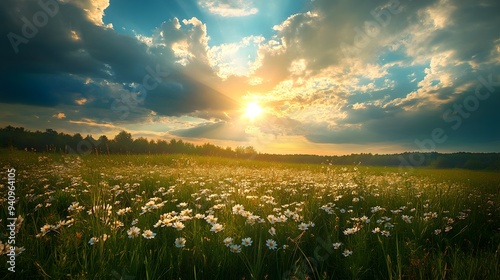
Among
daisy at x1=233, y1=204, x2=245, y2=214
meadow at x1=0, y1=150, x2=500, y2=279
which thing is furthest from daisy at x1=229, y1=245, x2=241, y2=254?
daisy at x1=233, y1=204, x2=245, y2=214

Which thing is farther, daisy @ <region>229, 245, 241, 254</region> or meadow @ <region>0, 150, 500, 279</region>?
daisy @ <region>229, 245, 241, 254</region>

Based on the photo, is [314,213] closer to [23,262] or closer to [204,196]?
[204,196]

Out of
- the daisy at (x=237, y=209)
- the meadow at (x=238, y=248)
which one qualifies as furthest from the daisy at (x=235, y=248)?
the daisy at (x=237, y=209)

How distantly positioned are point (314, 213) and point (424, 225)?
1.84m

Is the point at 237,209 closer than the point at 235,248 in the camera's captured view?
No

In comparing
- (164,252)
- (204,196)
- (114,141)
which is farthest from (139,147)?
(164,252)

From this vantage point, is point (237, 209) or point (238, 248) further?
point (237, 209)

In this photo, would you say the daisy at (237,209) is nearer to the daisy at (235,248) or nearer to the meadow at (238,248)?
the meadow at (238,248)

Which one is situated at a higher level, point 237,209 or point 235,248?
point 237,209

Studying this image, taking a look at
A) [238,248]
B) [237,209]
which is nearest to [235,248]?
[238,248]

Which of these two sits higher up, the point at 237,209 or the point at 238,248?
the point at 237,209

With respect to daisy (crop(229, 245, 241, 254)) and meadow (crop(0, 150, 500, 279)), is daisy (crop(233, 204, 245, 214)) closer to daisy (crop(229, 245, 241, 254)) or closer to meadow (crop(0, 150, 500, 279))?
meadow (crop(0, 150, 500, 279))

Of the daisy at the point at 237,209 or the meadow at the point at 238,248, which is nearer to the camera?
the meadow at the point at 238,248

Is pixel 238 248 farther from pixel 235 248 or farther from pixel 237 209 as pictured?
pixel 237 209
